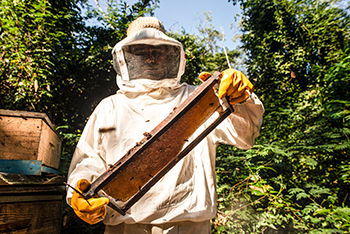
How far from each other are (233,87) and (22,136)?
6.24 ft

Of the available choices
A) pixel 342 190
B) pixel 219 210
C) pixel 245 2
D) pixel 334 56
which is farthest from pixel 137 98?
pixel 245 2

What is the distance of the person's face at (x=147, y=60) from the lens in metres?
2.03

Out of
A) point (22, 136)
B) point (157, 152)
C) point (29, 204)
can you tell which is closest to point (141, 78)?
point (157, 152)

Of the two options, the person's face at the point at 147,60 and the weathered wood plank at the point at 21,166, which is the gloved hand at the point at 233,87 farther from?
the weathered wood plank at the point at 21,166

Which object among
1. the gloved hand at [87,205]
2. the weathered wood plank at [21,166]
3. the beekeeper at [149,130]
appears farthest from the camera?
the weathered wood plank at [21,166]

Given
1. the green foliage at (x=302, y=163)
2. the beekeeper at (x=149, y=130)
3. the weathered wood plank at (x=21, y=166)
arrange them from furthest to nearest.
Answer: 1. the green foliage at (x=302, y=163)
2. the weathered wood plank at (x=21, y=166)
3. the beekeeper at (x=149, y=130)

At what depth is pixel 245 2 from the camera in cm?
731

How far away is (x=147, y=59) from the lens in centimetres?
212

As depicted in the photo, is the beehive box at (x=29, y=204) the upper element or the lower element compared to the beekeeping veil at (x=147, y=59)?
lower

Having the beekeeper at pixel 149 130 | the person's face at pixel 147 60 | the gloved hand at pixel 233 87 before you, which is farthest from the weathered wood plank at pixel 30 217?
the gloved hand at pixel 233 87

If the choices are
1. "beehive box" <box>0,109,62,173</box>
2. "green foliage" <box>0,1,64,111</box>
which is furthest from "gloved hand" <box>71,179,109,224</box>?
"green foliage" <box>0,1,64,111</box>

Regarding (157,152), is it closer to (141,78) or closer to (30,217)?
(141,78)

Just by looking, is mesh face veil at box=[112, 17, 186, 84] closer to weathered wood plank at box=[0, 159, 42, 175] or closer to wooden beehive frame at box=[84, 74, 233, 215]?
wooden beehive frame at box=[84, 74, 233, 215]

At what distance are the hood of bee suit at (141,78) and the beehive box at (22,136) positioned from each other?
33.9 inches
